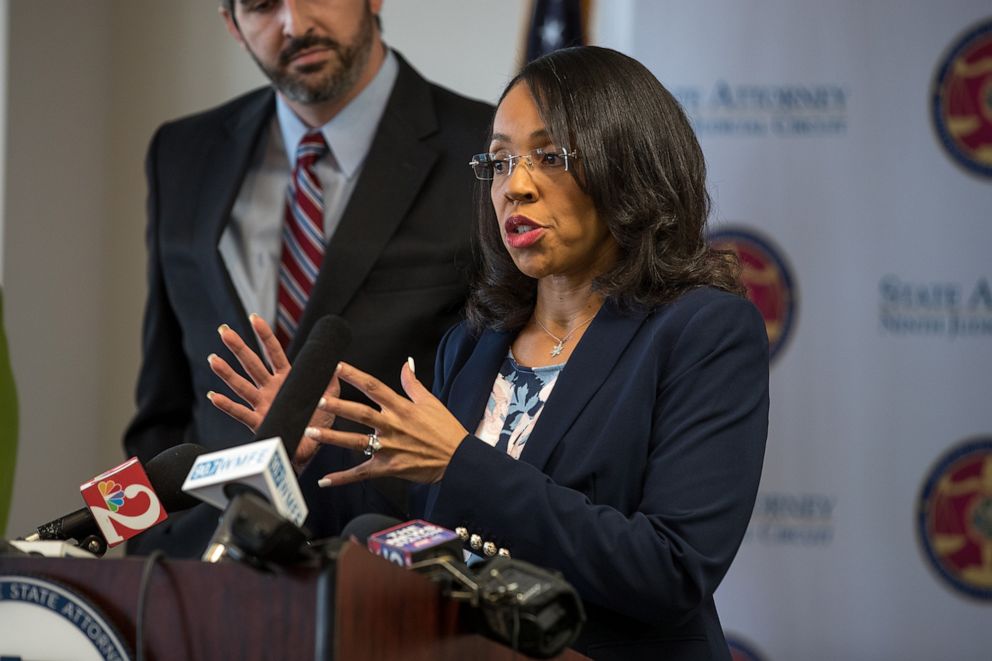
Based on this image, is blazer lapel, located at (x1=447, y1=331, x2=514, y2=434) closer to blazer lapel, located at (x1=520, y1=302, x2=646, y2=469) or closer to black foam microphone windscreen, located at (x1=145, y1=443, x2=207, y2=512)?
blazer lapel, located at (x1=520, y1=302, x2=646, y2=469)

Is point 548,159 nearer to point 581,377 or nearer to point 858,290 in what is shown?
point 581,377

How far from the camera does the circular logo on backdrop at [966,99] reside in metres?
3.27

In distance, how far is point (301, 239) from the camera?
8.97 ft

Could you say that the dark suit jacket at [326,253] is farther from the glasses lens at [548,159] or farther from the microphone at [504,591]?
the microphone at [504,591]

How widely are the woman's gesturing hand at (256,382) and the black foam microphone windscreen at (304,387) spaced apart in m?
0.40

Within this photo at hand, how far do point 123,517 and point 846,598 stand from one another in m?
Answer: 2.31

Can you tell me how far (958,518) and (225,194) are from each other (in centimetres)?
205

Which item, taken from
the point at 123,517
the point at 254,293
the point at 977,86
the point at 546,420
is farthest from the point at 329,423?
the point at 977,86

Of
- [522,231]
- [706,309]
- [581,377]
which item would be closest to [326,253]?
[522,231]

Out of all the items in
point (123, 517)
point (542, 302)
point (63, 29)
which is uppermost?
point (63, 29)

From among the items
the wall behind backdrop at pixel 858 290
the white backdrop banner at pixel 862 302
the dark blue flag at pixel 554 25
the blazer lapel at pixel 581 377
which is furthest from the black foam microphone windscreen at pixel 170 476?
the dark blue flag at pixel 554 25

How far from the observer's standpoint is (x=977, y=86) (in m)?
3.28

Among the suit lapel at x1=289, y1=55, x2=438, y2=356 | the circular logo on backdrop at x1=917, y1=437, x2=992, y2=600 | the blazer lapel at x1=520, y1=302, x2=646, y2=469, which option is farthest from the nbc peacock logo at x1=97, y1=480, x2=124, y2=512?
the circular logo on backdrop at x1=917, y1=437, x2=992, y2=600

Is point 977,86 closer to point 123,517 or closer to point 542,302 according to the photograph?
point 542,302
